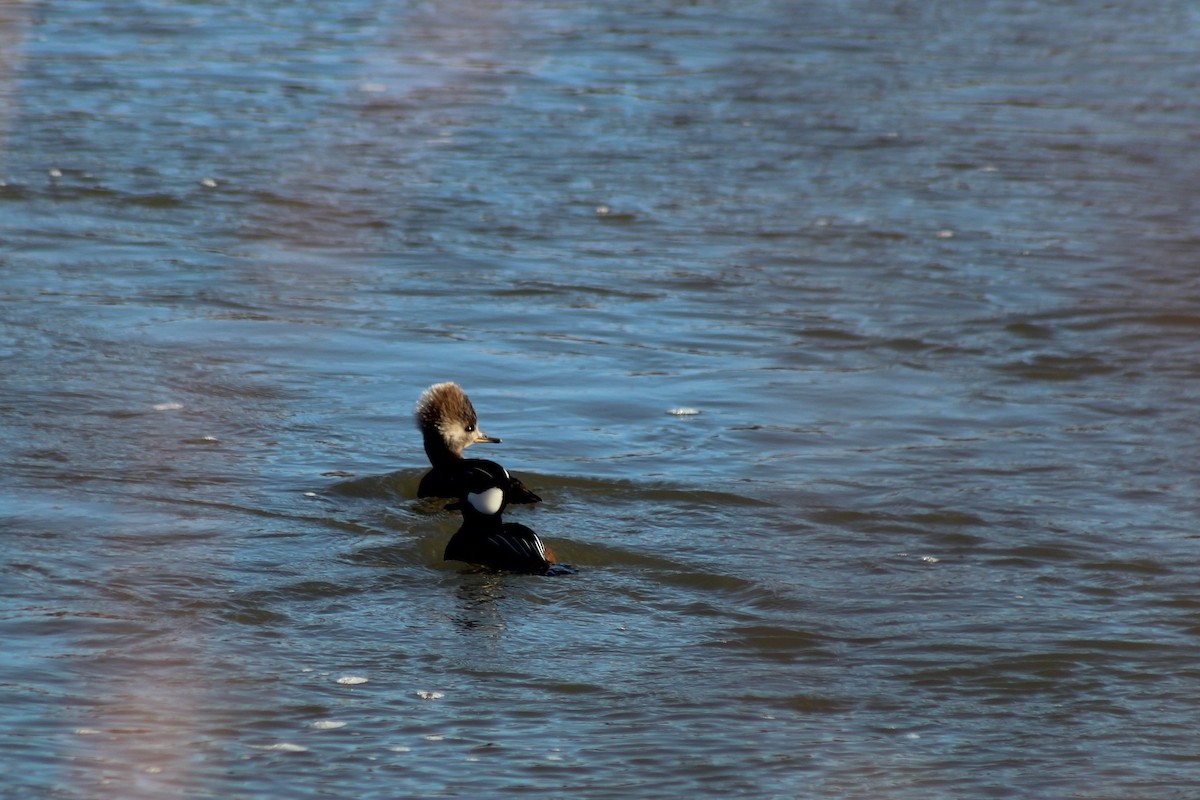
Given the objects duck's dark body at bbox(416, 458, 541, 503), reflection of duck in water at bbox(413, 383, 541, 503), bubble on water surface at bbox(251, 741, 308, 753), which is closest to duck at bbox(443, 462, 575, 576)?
duck's dark body at bbox(416, 458, 541, 503)

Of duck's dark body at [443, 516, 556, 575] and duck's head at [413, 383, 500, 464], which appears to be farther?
duck's head at [413, 383, 500, 464]

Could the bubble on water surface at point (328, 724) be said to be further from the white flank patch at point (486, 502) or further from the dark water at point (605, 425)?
the white flank patch at point (486, 502)

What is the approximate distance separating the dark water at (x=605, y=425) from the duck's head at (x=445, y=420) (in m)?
0.28

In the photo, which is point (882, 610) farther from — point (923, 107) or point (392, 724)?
point (923, 107)

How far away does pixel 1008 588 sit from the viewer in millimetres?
7730

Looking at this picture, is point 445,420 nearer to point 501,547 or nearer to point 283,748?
point 501,547

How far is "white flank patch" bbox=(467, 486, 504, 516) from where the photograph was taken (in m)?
7.91

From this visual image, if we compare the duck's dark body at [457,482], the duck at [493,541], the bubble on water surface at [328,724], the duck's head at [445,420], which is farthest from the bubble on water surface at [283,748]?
the duck's head at [445,420]

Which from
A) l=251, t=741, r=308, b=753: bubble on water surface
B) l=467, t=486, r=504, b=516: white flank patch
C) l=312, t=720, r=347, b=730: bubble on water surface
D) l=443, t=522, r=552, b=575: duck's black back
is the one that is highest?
l=467, t=486, r=504, b=516: white flank patch

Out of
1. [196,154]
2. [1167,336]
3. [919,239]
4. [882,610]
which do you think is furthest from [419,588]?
[196,154]

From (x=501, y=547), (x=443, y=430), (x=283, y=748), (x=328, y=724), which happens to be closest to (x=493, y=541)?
(x=501, y=547)

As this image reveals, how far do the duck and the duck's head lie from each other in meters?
0.87

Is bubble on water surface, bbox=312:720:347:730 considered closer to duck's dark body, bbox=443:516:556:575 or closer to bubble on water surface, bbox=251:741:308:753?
bubble on water surface, bbox=251:741:308:753

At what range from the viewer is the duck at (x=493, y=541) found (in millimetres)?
7738
